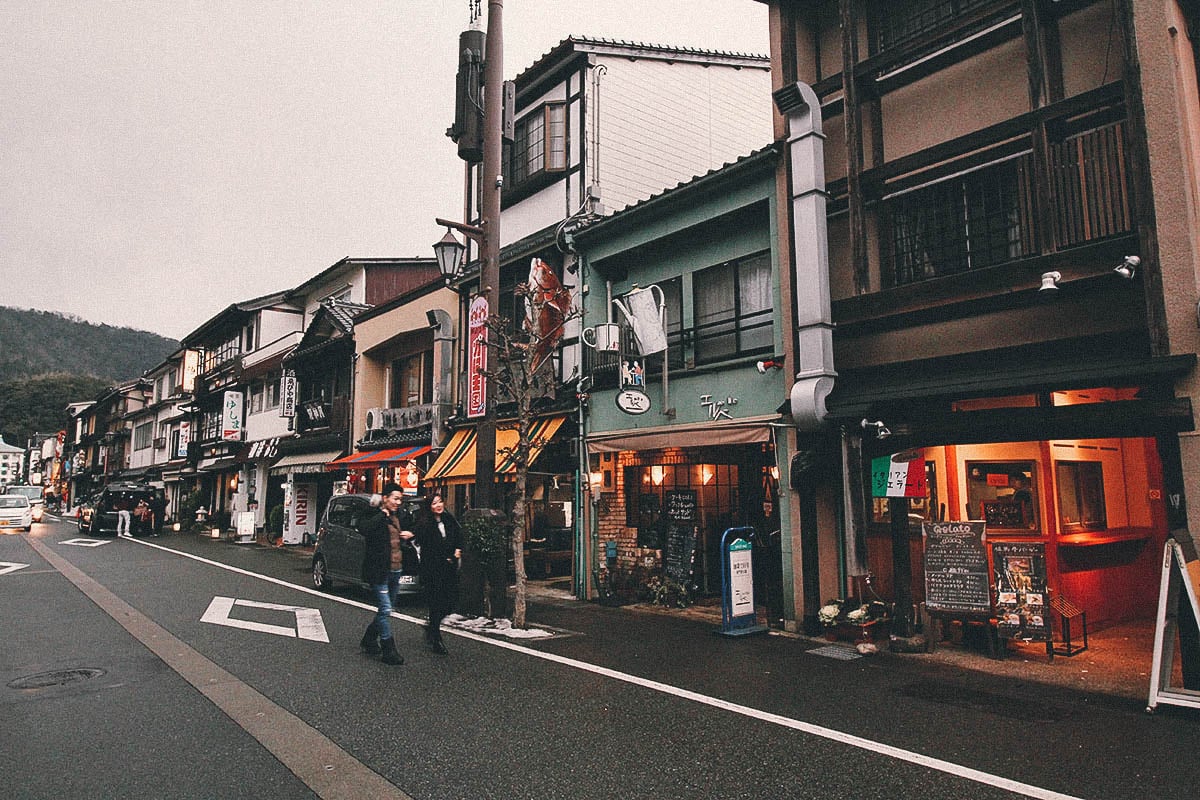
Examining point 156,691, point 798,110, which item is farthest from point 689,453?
point 156,691

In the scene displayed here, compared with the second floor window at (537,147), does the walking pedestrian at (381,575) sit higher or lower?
lower

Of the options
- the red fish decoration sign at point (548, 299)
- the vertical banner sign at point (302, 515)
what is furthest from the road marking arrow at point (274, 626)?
the vertical banner sign at point (302, 515)

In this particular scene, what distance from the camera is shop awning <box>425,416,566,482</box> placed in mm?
15547

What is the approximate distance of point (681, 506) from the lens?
13.4 metres

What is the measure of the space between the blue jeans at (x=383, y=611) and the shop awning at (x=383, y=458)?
11310mm

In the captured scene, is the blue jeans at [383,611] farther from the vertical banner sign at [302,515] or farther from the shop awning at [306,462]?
the vertical banner sign at [302,515]

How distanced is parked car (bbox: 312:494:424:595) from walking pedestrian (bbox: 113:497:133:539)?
2279 cm

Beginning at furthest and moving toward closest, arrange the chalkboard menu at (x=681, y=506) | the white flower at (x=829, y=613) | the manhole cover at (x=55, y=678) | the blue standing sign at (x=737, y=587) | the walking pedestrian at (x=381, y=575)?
the chalkboard menu at (x=681, y=506) < the blue standing sign at (x=737, y=587) < the white flower at (x=829, y=613) < the walking pedestrian at (x=381, y=575) < the manhole cover at (x=55, y=678)

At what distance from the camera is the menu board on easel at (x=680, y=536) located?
1298 cm

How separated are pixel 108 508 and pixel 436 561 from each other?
99.9ft

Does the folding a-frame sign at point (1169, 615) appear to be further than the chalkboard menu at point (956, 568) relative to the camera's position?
No

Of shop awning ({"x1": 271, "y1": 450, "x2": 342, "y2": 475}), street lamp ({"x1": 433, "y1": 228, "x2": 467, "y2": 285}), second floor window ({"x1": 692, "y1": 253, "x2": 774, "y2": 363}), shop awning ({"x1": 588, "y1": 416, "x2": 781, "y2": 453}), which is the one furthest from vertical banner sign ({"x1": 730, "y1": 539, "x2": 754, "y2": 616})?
shop awning ({"x1": 271, "y1": 450, "x2": 342, "y2": 475})

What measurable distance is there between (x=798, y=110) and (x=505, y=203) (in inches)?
378

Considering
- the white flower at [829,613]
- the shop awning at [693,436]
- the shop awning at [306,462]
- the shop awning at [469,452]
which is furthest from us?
the shop awning at [306,462]
